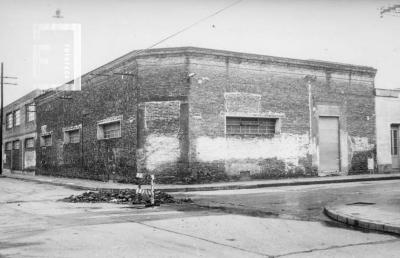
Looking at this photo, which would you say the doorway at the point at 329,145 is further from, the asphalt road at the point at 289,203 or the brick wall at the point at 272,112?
the asphalt road at the point at 289,203

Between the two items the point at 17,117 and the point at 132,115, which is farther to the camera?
the point at 17,117

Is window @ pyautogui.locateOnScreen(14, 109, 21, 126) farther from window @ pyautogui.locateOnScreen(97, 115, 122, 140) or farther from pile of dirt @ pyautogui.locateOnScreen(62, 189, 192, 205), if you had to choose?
pile of dirt @ pyautogui.locateOnScreen(62, 189, 192, 205)

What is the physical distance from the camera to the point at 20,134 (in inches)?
1566

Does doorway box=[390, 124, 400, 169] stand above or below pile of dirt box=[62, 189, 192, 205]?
above

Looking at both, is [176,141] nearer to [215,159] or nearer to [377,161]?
[215,159]

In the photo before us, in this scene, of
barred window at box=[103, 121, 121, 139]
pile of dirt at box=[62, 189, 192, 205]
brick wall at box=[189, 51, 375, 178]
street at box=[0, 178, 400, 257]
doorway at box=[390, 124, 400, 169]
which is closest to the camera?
street at box=[0, 178, 400, 257]

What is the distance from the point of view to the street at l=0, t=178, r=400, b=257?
5965 millimetres

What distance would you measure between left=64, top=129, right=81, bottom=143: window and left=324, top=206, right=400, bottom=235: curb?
2027 cm

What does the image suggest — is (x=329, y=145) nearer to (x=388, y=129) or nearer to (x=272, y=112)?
(x=272, y=112)

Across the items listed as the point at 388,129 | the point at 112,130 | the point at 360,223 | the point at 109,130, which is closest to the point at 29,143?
the point at 109,130

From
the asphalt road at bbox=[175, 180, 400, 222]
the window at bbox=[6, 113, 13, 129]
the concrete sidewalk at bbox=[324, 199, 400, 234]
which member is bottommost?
the asphalt road at bbox=[175, 180, 400, 222]

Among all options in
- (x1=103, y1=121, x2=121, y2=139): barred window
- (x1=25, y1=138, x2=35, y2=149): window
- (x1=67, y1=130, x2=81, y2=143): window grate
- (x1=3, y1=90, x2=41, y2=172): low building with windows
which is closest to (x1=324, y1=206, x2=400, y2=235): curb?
(x1=103, y1=121, x2=121, y2=139): barred window

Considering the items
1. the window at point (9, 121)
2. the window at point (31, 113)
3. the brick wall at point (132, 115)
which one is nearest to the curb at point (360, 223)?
the brick wall at point (132, 115)

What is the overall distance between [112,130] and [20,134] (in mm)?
20056
